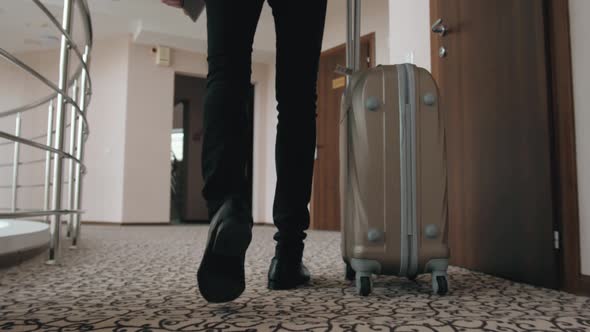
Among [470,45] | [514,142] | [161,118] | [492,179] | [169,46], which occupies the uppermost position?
[169,46]

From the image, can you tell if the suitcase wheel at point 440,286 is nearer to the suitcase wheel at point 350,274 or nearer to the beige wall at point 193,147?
the suitcase wheel at point 350,274

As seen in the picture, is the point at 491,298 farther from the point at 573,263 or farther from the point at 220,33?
the point at 220,33

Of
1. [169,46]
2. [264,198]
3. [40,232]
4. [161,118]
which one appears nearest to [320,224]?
[264,198]

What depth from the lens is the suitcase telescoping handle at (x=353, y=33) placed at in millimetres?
1250

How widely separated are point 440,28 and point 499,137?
579 millimetres

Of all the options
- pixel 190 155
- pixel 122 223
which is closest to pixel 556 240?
pixel 122 223

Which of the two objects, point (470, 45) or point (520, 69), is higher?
point (470, 45)

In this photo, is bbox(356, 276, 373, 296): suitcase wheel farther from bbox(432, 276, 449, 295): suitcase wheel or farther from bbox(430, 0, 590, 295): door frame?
bbox(430, 0, 590, 295): door frame

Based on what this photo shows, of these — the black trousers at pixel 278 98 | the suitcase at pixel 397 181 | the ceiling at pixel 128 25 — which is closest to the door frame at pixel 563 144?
the suitcase at pixel 397 181

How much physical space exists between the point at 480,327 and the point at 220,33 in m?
0.71

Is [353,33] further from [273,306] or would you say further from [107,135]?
[107,135]

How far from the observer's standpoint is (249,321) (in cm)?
77

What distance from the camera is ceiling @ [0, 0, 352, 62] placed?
482 centimetres

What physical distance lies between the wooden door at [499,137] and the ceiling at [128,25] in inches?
123
